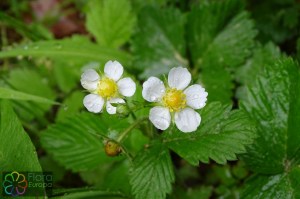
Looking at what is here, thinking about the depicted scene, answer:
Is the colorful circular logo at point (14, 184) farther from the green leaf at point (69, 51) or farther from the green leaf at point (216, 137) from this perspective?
the green leaf at point (69, 51)

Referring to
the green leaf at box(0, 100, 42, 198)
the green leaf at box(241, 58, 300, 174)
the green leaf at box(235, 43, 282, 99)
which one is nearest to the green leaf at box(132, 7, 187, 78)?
the green leaf at box(235, 43, 282, 99)

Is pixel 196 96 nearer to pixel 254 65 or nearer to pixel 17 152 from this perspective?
pixel 17 152

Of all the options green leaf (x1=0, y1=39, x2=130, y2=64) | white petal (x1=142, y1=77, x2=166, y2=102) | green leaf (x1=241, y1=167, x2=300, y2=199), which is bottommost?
green leaf (x1=241, y1=167, x2=300, y2=199)

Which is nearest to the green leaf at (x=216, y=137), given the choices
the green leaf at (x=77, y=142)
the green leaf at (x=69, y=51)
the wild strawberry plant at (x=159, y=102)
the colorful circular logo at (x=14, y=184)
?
the wild strawberry plant at (x=159, y=102)

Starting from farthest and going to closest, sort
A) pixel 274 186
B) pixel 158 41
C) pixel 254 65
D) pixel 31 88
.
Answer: pixel 31 88 < pixel 158 41 < pixel 254 65 < pixel 274 186

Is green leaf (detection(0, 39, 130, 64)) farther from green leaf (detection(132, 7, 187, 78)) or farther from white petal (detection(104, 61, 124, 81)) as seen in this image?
white petal (detection(104, 61, 124, 81))

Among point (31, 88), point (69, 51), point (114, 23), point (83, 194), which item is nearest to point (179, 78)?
point (83, 194)

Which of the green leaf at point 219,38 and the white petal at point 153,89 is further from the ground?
the green leaf at point 219,38
